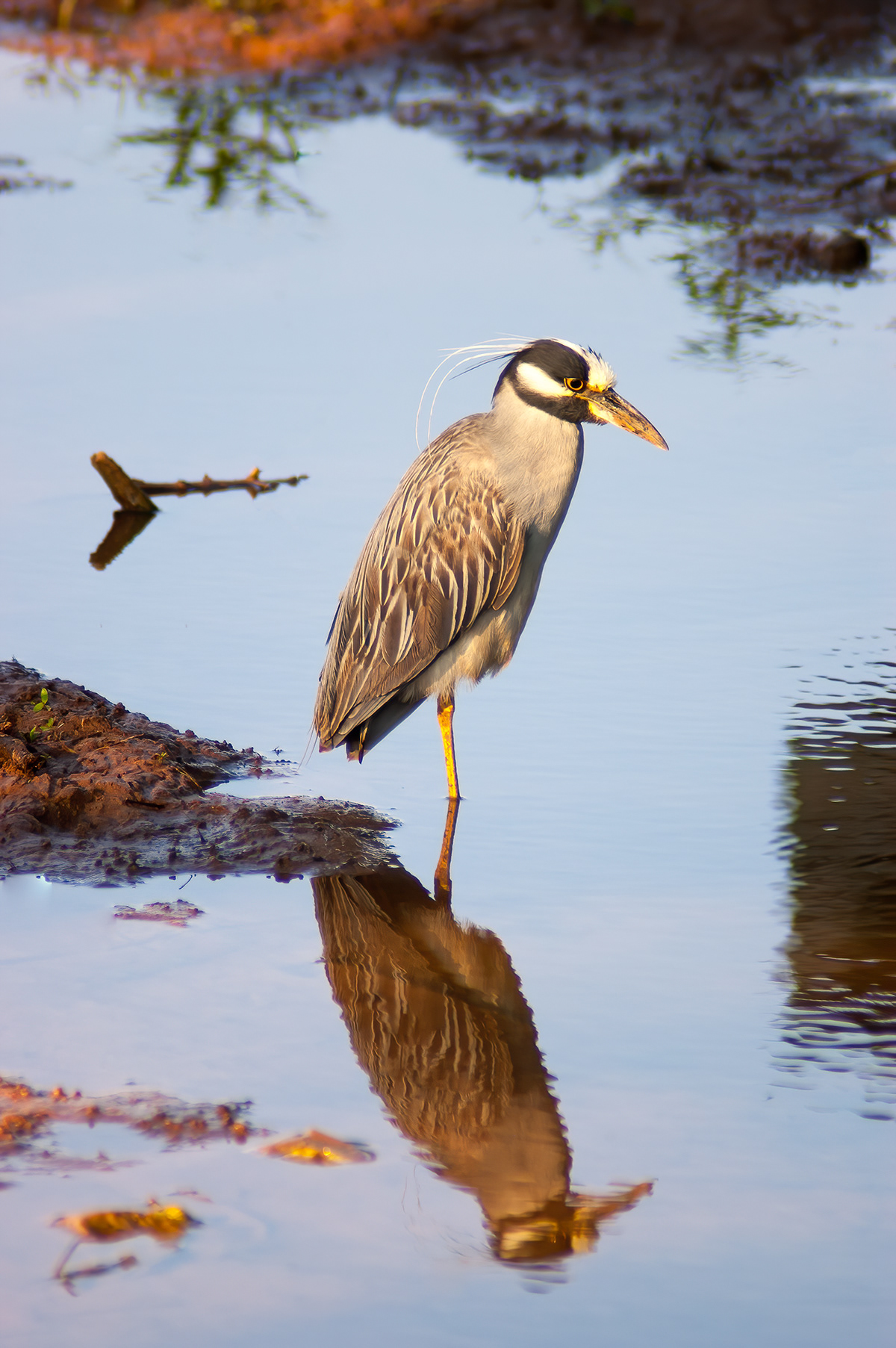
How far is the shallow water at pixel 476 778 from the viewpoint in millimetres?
3316

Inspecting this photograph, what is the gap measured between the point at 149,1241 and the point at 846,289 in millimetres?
8669

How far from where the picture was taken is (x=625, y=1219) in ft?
11.4

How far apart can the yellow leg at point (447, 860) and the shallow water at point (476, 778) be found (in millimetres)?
43

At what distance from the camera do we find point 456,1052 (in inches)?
165

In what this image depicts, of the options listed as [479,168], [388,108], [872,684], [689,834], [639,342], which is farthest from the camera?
[388,108]

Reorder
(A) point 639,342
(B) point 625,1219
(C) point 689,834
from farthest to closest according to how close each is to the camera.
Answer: (A) point 639,342 < (C) point 689,834 < (B) point 625,1219

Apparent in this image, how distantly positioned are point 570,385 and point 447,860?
1.61 meters

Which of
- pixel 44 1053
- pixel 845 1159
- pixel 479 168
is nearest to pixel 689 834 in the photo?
pixel 845 1159

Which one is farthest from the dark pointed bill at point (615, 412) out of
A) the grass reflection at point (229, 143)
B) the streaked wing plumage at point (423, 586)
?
the grass reflection at point (229, 143)

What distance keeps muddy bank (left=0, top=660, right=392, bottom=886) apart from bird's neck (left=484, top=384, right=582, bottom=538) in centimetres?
114

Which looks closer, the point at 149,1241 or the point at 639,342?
the point at 149,1241

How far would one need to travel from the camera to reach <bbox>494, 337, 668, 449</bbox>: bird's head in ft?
18.4

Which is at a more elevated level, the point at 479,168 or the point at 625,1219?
the point at 479,168

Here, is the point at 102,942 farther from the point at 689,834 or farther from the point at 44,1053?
the point at 689,834
